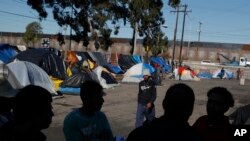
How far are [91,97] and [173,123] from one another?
1.40 m

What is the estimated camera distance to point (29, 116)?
8.61 feet

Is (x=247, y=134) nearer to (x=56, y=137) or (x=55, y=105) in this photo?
(x=56, y=137)

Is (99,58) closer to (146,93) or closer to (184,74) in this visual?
(184,74)

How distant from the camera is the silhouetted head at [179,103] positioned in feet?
8.75

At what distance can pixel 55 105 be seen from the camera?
1570 centimetres

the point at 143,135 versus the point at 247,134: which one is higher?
the point at 143,135

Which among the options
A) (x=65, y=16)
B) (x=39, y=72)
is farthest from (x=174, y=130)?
(x=65, y=16)

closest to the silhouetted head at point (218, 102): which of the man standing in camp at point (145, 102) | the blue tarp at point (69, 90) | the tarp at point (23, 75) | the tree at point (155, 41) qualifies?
the man standing in camp at point (145, 102)

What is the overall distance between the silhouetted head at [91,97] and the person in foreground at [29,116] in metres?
1.09

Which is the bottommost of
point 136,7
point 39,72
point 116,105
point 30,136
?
point 116,105

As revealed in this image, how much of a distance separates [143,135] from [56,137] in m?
7.76

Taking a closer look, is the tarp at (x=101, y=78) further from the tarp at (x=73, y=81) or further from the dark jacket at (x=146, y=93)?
the dark jacket at (x=146, y=93)

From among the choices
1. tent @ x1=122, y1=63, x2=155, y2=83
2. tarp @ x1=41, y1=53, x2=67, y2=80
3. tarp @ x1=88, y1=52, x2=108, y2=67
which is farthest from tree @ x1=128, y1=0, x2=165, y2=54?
tarp @ x1=41, y1=53, x2=67, y2=80

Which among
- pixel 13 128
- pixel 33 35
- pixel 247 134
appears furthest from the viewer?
pixel 33 35
